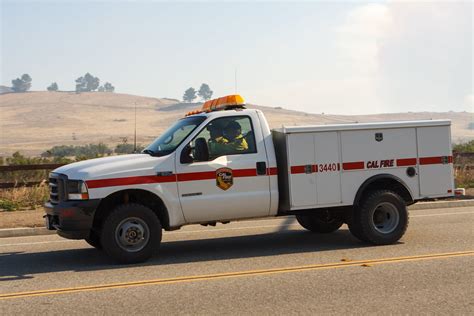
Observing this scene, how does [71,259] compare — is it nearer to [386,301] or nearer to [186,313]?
[186,313]

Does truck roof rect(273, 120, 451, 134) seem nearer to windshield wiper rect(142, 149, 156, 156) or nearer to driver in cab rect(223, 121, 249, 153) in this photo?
driver in cab rect(223, 121, 249, 153)

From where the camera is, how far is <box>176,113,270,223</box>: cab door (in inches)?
338

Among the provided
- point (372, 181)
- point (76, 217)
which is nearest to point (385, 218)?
point (372, 181)

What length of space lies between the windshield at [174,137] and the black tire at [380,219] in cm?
293

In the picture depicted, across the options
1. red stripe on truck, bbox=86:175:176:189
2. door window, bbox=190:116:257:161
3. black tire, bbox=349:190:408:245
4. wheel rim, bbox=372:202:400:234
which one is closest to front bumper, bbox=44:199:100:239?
red stripe on truck, bbox=86:175:176:189

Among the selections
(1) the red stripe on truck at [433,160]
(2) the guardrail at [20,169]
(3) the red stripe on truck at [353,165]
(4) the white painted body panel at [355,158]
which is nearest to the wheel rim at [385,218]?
(4) the white painted body panel at [355,158]

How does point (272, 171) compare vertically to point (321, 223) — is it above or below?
above

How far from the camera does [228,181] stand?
873 centimetres

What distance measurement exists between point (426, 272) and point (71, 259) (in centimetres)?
509

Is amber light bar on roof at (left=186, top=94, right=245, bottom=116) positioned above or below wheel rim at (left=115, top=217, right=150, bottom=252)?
above

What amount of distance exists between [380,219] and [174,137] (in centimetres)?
362

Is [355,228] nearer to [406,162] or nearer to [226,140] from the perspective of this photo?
[406,162]

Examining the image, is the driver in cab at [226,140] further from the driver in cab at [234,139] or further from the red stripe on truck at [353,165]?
the red stripe on truck at [353,165]

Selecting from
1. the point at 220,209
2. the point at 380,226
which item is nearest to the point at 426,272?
the point at 380,226
